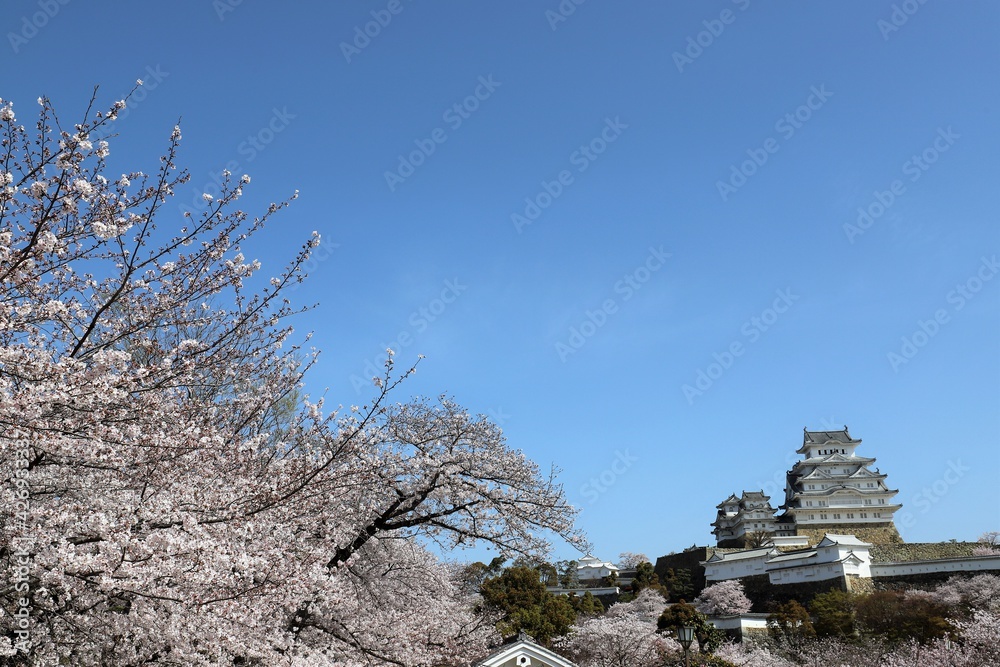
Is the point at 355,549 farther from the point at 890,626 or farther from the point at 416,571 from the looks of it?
the point at 890,626

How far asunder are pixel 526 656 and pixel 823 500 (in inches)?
1699

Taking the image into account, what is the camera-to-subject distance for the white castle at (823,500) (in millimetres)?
49250

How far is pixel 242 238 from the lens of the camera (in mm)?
5926

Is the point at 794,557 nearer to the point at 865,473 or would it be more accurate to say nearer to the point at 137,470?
the point at 865,473

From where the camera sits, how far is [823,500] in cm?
5034

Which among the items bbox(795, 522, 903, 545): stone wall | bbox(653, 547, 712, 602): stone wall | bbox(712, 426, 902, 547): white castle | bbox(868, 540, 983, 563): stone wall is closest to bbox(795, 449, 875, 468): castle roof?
Answer: bbox(712, 426, 902, 547): white castle

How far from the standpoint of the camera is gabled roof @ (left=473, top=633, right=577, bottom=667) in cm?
1465

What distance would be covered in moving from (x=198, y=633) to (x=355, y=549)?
422 cm

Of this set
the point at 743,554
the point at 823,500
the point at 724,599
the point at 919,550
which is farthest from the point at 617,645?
the point at 823,500

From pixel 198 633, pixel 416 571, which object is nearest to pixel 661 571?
pixel 416 571

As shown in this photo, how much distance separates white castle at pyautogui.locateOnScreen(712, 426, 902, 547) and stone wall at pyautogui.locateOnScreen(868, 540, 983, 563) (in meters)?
4.21

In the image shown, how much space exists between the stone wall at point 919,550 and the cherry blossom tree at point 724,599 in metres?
8.99

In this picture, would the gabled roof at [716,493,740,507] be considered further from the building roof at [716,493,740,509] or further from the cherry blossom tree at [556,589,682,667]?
the cherry blossom tree at [556,589,682,667]

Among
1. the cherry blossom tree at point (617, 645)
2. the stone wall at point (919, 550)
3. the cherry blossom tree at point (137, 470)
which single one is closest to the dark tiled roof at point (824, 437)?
the stone wall at point (919, 550)
